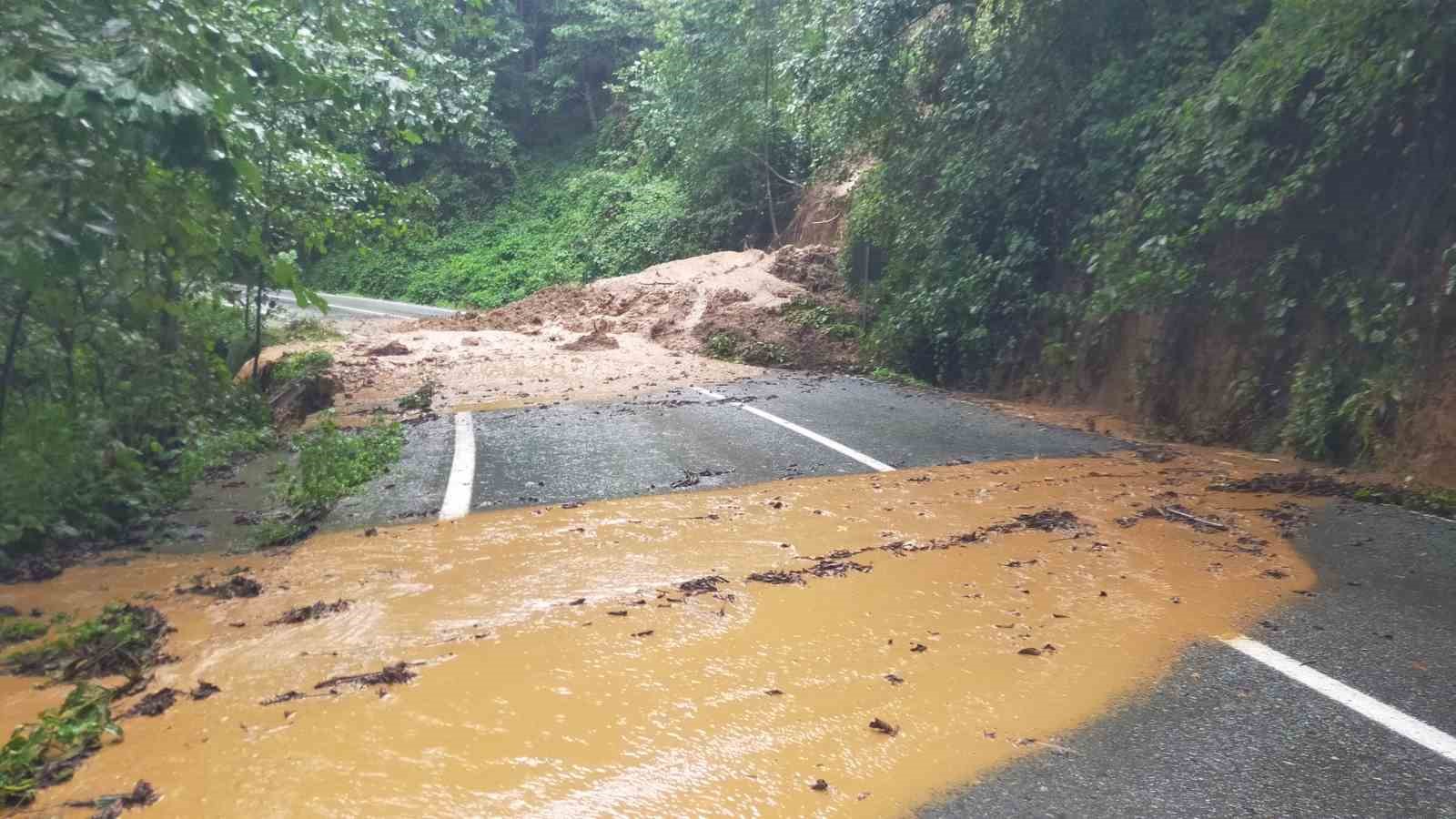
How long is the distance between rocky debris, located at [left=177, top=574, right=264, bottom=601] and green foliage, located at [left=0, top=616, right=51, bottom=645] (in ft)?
2.18

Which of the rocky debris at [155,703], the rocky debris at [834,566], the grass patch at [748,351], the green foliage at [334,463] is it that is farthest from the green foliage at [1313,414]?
the grass patch at [748,351]

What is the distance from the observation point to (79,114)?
436 centimetres

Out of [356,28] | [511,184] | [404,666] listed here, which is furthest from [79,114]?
[511,184]

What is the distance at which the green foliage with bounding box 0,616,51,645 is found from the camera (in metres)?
4.79

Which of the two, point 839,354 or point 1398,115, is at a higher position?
point 1398,115

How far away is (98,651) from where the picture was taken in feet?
14.5

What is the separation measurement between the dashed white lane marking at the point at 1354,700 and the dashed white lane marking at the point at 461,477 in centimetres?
476

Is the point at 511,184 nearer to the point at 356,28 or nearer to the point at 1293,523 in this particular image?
the point at 356,28

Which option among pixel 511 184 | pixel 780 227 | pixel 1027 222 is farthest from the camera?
pixel 511 184

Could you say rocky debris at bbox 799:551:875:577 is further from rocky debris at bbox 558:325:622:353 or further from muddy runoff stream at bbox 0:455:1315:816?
rocky debris at bbox 558:325:622:353

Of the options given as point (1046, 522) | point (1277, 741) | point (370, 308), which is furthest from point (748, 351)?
point (370, 308)

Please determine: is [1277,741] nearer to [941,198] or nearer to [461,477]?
[461,477]

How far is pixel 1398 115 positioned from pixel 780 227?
829 inches

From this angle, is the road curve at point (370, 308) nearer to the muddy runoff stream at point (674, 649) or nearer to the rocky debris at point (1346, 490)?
the muddy runoff stream at point (674, 649)
